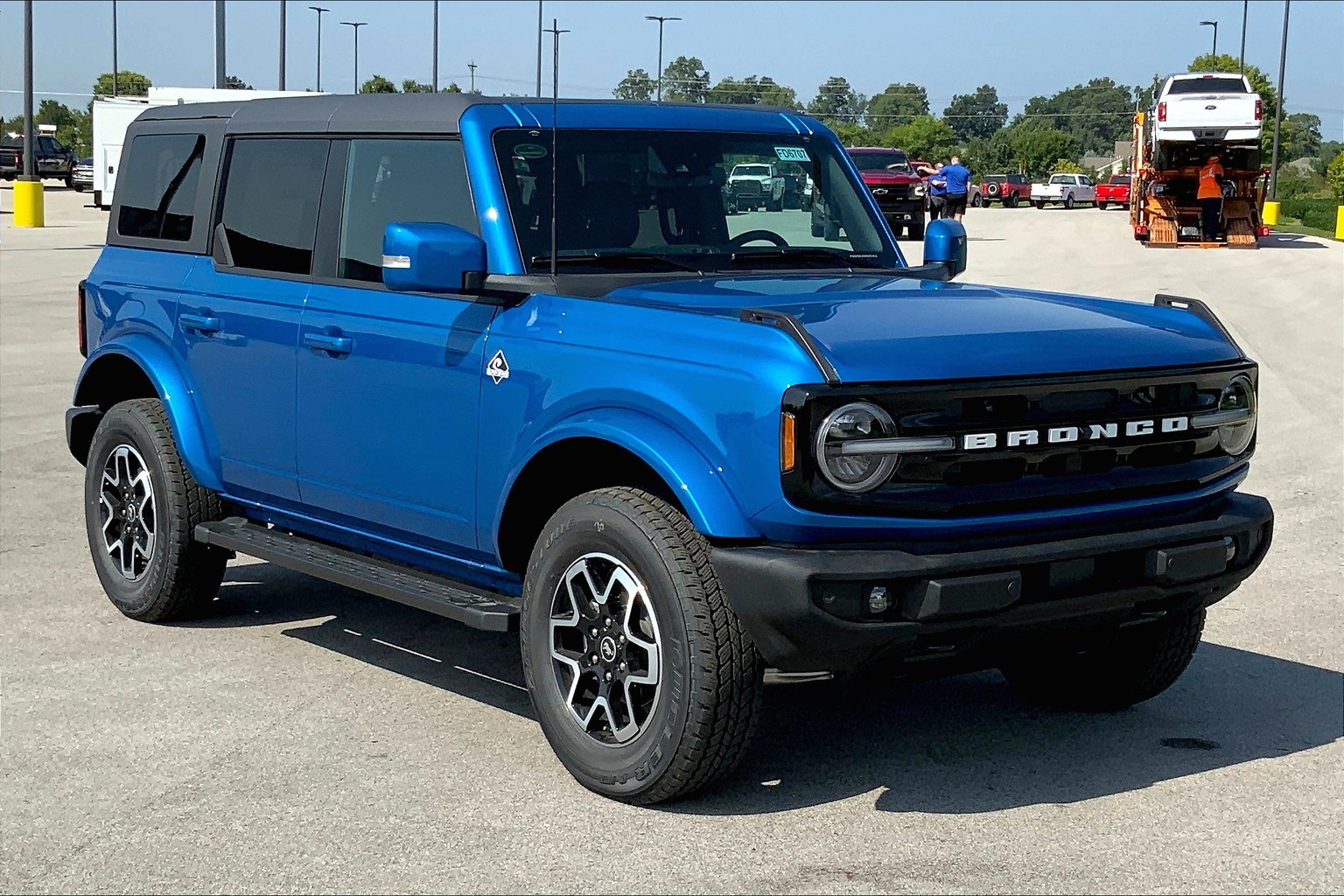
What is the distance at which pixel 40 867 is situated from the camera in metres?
4.27

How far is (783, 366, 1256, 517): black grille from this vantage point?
4301mm

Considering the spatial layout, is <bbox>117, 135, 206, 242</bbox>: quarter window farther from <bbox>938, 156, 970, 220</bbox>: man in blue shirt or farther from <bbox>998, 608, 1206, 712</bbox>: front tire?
<bbox>938, 156, 970, 220</bbox>: man in blue shirt

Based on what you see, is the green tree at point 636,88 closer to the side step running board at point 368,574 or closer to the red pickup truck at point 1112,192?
the side step running board at point 368,574

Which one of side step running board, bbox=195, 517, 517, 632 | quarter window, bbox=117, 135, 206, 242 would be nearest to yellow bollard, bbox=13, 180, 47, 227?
quarter window, bbox=117, 135, 206, 242

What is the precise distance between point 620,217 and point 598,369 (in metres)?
1.00

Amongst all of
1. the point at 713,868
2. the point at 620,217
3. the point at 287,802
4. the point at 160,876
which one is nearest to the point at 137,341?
the point at 620,217

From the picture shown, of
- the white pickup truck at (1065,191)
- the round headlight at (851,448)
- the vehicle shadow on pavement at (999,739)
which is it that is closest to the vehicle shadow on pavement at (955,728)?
the vehicle shadow on pavement at (999,739)

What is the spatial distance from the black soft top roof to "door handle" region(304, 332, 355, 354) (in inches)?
28.7

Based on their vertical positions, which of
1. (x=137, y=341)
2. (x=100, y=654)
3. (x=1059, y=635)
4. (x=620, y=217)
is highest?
(x=620, y=217)

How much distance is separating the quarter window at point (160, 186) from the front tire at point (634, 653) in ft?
8.97

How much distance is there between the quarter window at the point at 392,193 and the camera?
562 cm

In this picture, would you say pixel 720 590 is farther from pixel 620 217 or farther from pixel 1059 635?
pixel 620 217

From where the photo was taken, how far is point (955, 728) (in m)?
5.54

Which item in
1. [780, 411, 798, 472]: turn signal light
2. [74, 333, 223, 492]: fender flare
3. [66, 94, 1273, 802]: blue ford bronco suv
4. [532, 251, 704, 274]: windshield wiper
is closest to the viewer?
[780, 411, 798, 472]: turn signal light
